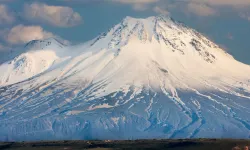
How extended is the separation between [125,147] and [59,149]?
15.4m

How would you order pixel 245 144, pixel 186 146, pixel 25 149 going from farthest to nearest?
pixel 25 149 < pixel 186 146 < pixel 245 144

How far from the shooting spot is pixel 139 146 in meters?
194

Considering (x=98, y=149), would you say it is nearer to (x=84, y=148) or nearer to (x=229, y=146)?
(x=84, y=148)

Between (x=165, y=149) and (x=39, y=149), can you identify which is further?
(x=39, y=149)

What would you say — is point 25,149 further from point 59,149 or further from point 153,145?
point 153,145

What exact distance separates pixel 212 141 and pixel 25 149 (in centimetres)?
4494

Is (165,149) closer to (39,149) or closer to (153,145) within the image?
(153,145)

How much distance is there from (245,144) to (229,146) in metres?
3.61

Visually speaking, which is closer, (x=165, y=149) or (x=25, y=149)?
(x=165, y=149)

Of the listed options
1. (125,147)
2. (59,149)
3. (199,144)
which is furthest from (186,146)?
(59,149)

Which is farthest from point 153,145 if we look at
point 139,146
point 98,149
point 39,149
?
point 39,149

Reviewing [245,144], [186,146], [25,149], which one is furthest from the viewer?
[25,149]

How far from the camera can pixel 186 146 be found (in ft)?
607

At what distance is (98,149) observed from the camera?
186500 millimetres
